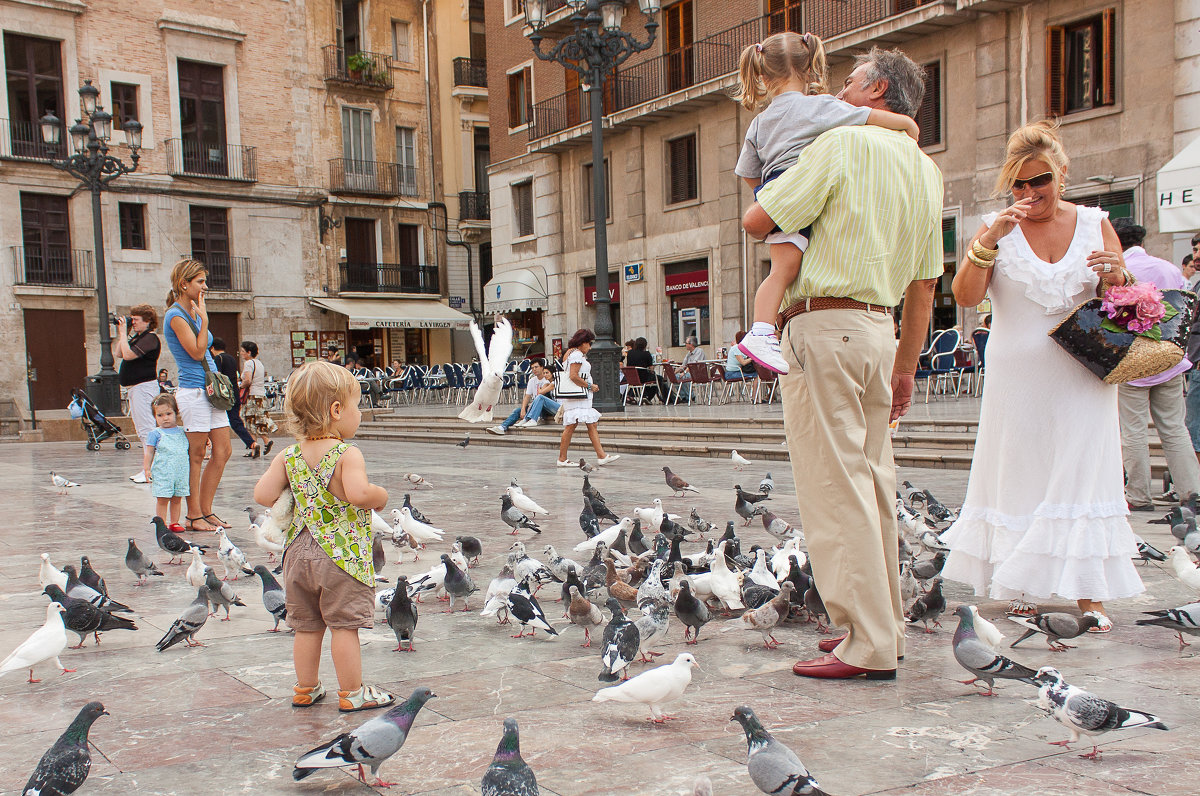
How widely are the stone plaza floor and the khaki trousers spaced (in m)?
0.24

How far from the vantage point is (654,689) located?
9.93 feet

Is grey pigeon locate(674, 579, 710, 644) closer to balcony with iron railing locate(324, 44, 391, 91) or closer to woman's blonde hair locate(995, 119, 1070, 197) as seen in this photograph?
woman's blonde hair locate(995, 119, 1070, 197)

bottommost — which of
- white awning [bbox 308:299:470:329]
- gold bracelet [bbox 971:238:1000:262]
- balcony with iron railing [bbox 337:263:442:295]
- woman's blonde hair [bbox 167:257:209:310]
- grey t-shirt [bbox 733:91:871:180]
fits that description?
gold bracelet [bbox 971:238:1000:262]

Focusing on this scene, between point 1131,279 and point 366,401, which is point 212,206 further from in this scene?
point 1131,279

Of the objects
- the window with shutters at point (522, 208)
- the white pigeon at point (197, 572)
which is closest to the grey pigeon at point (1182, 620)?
the white pigeon at point (197, 572)

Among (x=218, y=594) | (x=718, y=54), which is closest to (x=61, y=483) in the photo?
(x=218, y=594)

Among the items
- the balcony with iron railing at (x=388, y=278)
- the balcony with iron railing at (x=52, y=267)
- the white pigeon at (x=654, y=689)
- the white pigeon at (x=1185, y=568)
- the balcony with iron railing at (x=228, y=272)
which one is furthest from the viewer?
the balcony with iron railing at (x=388, y=278)

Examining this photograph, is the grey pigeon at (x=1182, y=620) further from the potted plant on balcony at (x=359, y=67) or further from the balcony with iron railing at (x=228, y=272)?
the potted plant on balcony at (x=359, y=67)

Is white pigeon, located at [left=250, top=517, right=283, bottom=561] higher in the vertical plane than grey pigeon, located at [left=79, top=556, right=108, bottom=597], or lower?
lower

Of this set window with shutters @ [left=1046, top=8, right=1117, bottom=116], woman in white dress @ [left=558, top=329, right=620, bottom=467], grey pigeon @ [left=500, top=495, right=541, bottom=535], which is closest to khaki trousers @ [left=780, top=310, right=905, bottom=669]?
grey pigeon @ [left=500, top=495, right=541, bottom=535]

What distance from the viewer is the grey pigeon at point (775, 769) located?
2342mm

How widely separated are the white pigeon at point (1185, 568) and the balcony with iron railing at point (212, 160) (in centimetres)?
3072

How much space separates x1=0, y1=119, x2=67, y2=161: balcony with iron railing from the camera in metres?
27.4

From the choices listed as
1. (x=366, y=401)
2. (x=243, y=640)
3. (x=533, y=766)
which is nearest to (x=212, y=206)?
(x=366, y=401)
